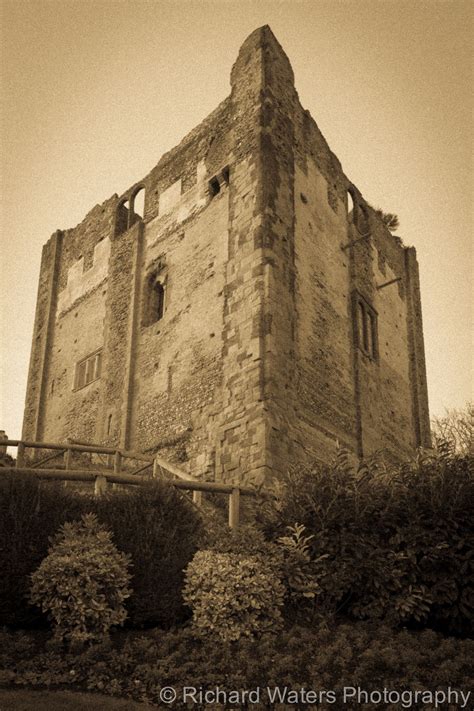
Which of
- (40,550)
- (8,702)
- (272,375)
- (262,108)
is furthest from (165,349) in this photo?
(8,702)

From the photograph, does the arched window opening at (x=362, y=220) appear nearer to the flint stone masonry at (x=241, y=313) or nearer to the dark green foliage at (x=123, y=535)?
the flint stone masonry at (x=241, y=313)

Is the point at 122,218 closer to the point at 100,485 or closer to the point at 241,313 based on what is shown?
the point at 241,313

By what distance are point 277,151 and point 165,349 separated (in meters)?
5.77

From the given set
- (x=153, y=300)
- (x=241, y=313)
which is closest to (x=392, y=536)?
(x=241, y=313)

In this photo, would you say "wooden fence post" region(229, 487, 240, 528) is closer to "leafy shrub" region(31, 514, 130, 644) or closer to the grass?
"leafy shrub" region(31, 514, 130, 644)

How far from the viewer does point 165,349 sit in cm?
2006

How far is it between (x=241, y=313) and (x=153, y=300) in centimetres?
510

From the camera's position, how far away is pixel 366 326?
2278cm

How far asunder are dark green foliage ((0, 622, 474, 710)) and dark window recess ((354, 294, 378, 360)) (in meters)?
13.8

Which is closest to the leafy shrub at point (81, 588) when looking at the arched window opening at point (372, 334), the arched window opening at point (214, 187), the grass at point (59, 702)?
the grass at point (59, 702)

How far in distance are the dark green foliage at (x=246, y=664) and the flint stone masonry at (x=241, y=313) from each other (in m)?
7.03

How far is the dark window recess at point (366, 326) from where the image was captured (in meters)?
21.8

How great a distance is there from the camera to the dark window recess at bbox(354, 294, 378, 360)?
21.8 metres

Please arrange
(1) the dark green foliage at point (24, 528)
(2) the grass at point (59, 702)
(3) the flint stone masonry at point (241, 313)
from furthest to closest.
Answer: (3) the flint stone masonry at point (241, 313), (1) the dark green foliage at point (24, 528), (2) the grass at point (59, 702)
